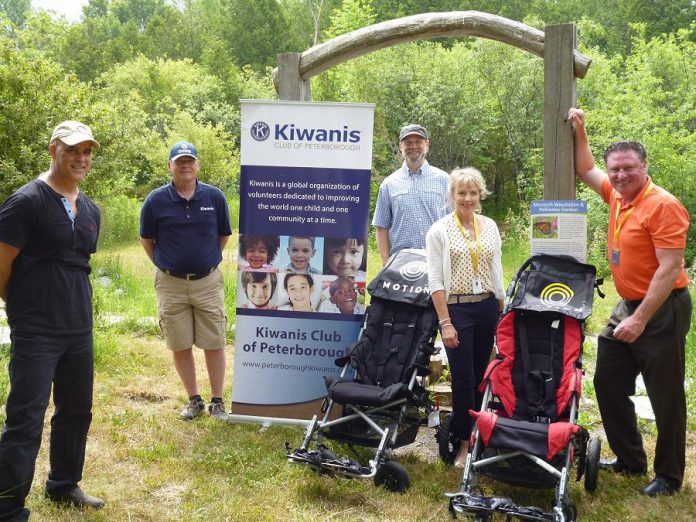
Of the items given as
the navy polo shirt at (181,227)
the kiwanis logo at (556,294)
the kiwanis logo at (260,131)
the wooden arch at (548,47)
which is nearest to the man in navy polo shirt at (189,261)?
the navy polo shirt at (181,227)

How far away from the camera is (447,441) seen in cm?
427

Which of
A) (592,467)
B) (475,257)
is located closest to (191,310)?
(475,257)

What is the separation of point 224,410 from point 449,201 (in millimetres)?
2274

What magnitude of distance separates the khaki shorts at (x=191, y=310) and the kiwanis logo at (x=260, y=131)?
0.99 m

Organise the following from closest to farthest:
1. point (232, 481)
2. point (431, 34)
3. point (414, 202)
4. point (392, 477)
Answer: point (392, 477), point (232, 481), point (431, 34), point (414, 202)

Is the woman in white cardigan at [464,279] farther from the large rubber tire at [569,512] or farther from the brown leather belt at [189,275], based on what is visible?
the brown leather belt at [189,275]

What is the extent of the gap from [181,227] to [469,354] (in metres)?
2.09

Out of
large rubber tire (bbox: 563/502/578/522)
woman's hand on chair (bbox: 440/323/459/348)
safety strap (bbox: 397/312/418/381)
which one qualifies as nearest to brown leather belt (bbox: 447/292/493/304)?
woman's hand on chair (bbox: 440/323/459/348)

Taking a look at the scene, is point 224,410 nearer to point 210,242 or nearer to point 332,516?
point 210,242

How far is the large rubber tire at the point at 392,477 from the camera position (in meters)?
3.90

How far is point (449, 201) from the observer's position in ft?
13.9

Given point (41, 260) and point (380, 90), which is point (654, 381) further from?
point (380, 90)

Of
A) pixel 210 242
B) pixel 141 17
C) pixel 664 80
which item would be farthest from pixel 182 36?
pixel 210 242

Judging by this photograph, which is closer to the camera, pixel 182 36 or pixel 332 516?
pixel 332 516
